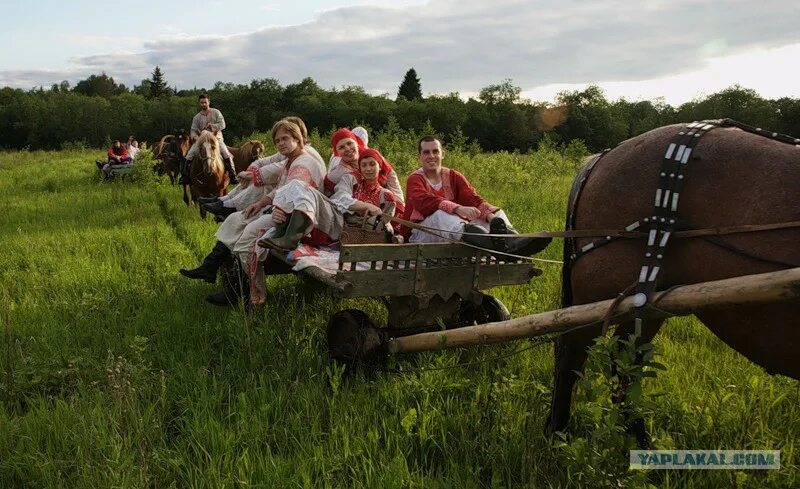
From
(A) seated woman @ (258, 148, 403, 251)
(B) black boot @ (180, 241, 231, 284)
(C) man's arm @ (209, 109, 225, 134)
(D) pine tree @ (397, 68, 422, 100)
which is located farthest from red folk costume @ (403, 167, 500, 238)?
(D) pine tree @ (397, 68, 422, 100)

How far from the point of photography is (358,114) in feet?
176

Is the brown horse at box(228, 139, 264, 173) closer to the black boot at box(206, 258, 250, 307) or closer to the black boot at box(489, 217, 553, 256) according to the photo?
the black boot at box(206, 258, 250, 307)

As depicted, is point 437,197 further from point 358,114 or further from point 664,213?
point 358,114

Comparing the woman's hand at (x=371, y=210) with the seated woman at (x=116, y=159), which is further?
the seated woman at (x=116, y=159)

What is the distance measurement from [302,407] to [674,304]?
204 cm

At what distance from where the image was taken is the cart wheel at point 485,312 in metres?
4.25

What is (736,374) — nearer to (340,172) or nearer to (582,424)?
(582,424)

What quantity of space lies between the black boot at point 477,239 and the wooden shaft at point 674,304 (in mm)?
598

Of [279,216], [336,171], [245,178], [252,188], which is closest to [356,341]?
[279,216]

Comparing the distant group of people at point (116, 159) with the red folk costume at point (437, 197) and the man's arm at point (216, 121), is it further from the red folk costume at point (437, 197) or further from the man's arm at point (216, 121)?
the red folk costume at point (437, 197)

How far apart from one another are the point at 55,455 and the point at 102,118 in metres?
72.0

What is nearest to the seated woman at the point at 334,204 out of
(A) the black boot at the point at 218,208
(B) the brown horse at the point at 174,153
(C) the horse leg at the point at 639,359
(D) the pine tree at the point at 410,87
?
(A) the black boot at the point at 218,208

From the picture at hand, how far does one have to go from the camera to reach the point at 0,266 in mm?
6574

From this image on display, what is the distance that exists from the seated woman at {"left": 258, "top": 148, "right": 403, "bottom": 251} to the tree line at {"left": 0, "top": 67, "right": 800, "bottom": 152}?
41116mm
